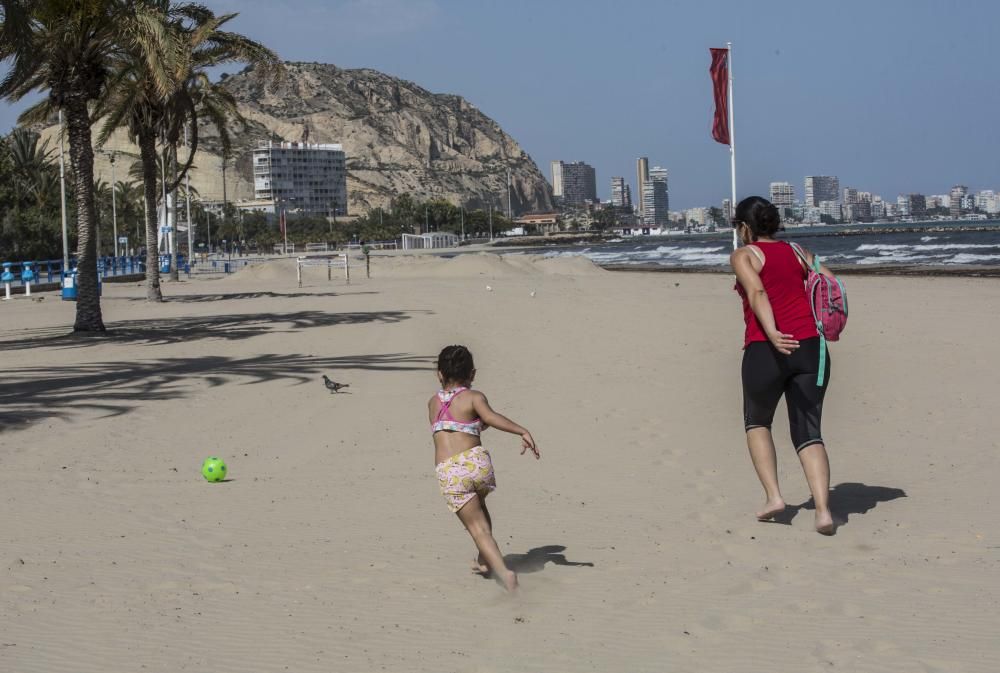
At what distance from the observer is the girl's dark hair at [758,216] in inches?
233

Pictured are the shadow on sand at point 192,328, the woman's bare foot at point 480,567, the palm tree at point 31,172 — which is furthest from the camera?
the palm tree at point 31,172

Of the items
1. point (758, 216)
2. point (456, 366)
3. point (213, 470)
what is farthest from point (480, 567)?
point (213, 470)

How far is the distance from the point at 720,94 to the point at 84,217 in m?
14.0

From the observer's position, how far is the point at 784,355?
582cm

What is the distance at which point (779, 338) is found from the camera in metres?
5.75

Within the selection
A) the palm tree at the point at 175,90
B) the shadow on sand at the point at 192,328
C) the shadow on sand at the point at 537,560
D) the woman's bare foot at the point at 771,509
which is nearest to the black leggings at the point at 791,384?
the woman's bare foot at the point at 771,509

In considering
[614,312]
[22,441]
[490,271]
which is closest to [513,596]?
[22,441]

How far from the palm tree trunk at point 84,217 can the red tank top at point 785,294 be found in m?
15.5

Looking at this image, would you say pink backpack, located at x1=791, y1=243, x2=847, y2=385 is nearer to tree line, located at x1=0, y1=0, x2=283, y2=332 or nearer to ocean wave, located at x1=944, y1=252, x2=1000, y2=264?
tree line, located at x1=0, y1=0, x2=283, y2=332

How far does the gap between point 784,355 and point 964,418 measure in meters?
4.19

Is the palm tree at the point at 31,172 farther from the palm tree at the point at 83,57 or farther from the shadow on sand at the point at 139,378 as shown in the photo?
the shadow on sand at the point at 139,378

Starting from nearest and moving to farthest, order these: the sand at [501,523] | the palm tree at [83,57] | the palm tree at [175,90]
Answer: the sand at [501,523] < the palm tree at [83,57] < the palm tree at [175,90]

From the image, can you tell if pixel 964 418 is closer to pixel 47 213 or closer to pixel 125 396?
pixel 125 396

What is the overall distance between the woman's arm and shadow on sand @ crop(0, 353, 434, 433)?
6437 millimetres
